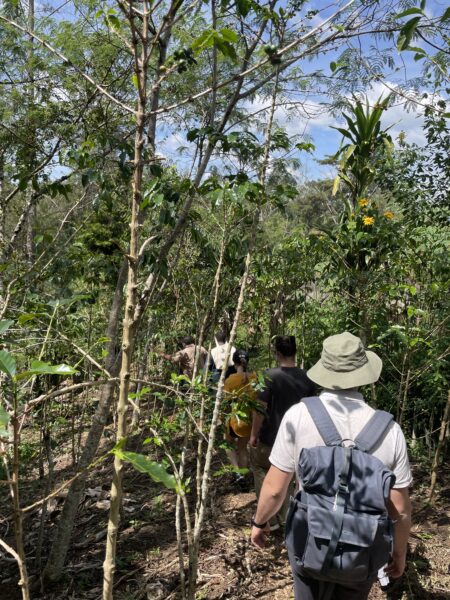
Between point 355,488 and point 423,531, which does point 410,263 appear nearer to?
point 423,531

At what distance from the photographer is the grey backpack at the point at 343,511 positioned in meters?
1.68

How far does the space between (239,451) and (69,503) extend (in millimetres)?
1756

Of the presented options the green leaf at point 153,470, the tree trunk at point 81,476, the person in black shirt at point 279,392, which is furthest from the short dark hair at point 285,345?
the green leaf at point 153,470

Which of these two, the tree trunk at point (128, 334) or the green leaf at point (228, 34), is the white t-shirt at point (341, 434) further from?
the green leaf at point (228, 34)

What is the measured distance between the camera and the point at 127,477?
5.18 meters

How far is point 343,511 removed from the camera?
1.69m

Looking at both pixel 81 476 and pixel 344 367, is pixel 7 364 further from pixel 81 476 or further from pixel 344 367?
pixel 81 476

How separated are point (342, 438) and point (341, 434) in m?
0.02

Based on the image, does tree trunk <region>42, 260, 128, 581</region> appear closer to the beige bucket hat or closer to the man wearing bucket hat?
the man wearing bucket hat

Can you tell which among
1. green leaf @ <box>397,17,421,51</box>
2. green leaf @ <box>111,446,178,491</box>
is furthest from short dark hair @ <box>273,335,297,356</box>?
green leaf @ <box>111,446,178,491</box>

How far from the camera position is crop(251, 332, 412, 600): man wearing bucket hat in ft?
6.00

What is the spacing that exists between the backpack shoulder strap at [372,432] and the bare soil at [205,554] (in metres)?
1.60

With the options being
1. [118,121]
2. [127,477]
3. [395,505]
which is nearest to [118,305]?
[118,121]

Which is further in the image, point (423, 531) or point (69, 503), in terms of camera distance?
point (423, 531)
